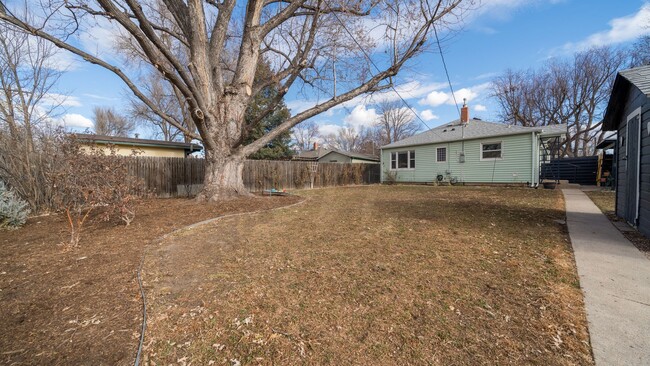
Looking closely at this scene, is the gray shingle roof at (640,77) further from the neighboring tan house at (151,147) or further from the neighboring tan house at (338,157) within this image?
the neighboring tan house at (338,157)

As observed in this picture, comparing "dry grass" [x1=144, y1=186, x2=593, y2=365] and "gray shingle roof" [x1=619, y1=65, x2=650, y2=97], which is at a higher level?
"gray shingle roof" [x1=619, y1=65, x2=650, y2=97]

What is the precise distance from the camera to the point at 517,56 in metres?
10.4

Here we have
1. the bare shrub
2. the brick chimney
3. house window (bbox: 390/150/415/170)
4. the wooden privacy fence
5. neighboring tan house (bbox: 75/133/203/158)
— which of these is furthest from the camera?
house window (bbox: 390/150/415/170)

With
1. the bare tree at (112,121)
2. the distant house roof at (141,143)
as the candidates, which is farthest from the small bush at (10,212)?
the bare tree at (112,121)

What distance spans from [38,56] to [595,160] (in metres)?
25.4

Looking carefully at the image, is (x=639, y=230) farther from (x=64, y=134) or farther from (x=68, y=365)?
(x=64, y=134)

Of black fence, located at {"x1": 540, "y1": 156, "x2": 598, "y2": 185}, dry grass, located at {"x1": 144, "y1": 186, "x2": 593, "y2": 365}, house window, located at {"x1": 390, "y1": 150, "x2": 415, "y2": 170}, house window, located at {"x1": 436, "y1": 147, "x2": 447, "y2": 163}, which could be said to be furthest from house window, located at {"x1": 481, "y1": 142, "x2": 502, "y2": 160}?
dry grass, located at {"x1": 144, "y1": 186, "x2": 593, "y2": 365}

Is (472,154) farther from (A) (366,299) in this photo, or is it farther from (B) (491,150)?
(A) (366,299)

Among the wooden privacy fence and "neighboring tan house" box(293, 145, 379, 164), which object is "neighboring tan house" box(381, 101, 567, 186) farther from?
"neighboring tan house" box(293, 145, 379, 164)

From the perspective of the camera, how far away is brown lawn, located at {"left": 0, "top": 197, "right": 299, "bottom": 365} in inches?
64.7

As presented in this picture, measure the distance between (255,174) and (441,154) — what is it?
10.8 m

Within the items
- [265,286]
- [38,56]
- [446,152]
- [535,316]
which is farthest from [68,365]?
[446,152]

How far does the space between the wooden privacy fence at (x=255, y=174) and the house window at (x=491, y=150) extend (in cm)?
716

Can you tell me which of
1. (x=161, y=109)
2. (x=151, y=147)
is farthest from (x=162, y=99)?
(x=151, y=147)
